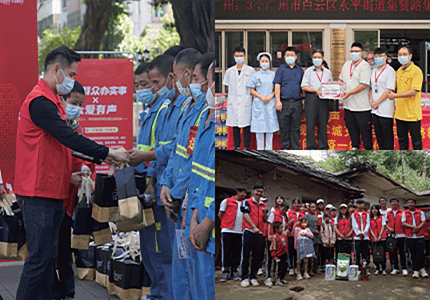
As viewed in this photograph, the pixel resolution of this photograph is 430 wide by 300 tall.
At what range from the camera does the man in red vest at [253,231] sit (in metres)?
3.46

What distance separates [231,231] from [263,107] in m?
1.26

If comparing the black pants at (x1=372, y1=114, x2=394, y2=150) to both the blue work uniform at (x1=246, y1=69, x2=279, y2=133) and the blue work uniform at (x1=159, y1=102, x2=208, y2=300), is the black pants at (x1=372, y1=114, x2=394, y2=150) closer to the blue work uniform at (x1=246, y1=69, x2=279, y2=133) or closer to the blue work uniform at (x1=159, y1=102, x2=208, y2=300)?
the blue work uniform at (x1=246, y1=69, x2=279, y2=133)

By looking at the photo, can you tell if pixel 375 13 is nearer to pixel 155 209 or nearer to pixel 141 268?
pixel 155 209

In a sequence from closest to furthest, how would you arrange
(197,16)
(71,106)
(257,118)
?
(197,16) < (71,106) < (257,118)

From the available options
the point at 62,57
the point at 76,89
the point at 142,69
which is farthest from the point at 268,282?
the point at 62,57

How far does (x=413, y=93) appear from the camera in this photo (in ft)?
12.2

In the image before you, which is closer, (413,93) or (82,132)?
(82,132)

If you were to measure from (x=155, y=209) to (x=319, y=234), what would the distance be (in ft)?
4.31

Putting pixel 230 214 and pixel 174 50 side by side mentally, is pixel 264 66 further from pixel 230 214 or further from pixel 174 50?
pixel 230 214

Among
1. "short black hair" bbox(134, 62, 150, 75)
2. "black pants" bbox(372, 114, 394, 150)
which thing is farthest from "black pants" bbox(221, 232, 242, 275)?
"black pants" bbox(372, 114, 394, 150)

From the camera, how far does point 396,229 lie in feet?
11.9

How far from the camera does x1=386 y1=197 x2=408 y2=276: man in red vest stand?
11.8ft

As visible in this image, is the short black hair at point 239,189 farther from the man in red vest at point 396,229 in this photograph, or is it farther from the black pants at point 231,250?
the man in red vest at point 396,229

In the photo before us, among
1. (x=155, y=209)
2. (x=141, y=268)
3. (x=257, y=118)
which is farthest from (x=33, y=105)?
(x=257, y=118)
